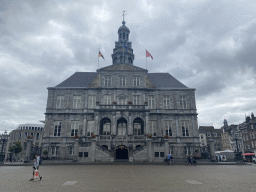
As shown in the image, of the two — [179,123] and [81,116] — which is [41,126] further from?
[179,123]

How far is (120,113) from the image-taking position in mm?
33188

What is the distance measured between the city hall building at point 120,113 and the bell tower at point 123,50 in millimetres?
7721

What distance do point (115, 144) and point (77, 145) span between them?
6.76m

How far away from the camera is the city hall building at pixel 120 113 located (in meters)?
33.1

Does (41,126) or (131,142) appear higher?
(41,126)

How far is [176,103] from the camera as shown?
39562mm

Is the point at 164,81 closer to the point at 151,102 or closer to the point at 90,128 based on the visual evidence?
the point at 151,102

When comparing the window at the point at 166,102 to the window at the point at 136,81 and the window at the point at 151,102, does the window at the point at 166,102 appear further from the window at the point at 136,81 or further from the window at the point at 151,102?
the window at the point at 136,81

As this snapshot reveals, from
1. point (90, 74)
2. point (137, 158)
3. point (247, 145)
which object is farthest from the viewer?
point (247, 145)

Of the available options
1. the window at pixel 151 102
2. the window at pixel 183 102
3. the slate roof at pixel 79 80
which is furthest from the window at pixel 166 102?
the slate roof at pixel 79 80

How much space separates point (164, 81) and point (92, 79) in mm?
17063

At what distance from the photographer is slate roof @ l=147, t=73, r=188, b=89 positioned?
42.3 m

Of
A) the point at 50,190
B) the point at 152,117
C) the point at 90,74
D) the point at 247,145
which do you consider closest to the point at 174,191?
the point at 50,190

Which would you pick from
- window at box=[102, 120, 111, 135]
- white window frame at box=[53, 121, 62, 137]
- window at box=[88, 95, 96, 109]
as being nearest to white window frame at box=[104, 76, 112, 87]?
window at box=[88, 95, 96, 109]
